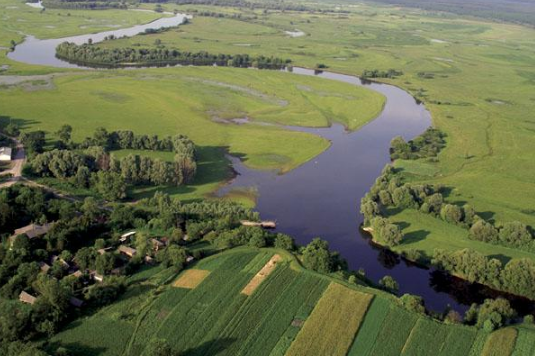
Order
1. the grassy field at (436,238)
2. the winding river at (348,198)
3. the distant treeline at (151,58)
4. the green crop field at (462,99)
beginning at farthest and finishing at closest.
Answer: the distant treeline at (151,58)
the green crop field at (462,99)
the grassy field at (436,238)
the winding river at (348,198)

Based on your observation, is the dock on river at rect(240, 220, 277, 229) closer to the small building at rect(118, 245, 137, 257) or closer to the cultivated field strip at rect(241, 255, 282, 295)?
the cultivated field strip at rect(241, 255, 282, 295)

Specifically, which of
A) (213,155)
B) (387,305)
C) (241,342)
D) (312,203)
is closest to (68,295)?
(241,342)

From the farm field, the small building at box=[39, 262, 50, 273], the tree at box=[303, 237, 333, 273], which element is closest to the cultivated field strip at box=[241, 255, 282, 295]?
the tree at box=[303, 237, 333, 273]

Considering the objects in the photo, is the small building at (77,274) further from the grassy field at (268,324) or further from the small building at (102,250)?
the grassy field at (268,324)

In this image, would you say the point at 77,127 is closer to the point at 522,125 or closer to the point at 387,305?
the point at 387,305

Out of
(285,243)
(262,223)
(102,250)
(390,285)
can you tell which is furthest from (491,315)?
(102,250)

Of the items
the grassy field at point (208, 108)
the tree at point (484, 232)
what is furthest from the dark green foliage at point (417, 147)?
the tree at point (484, 232)
